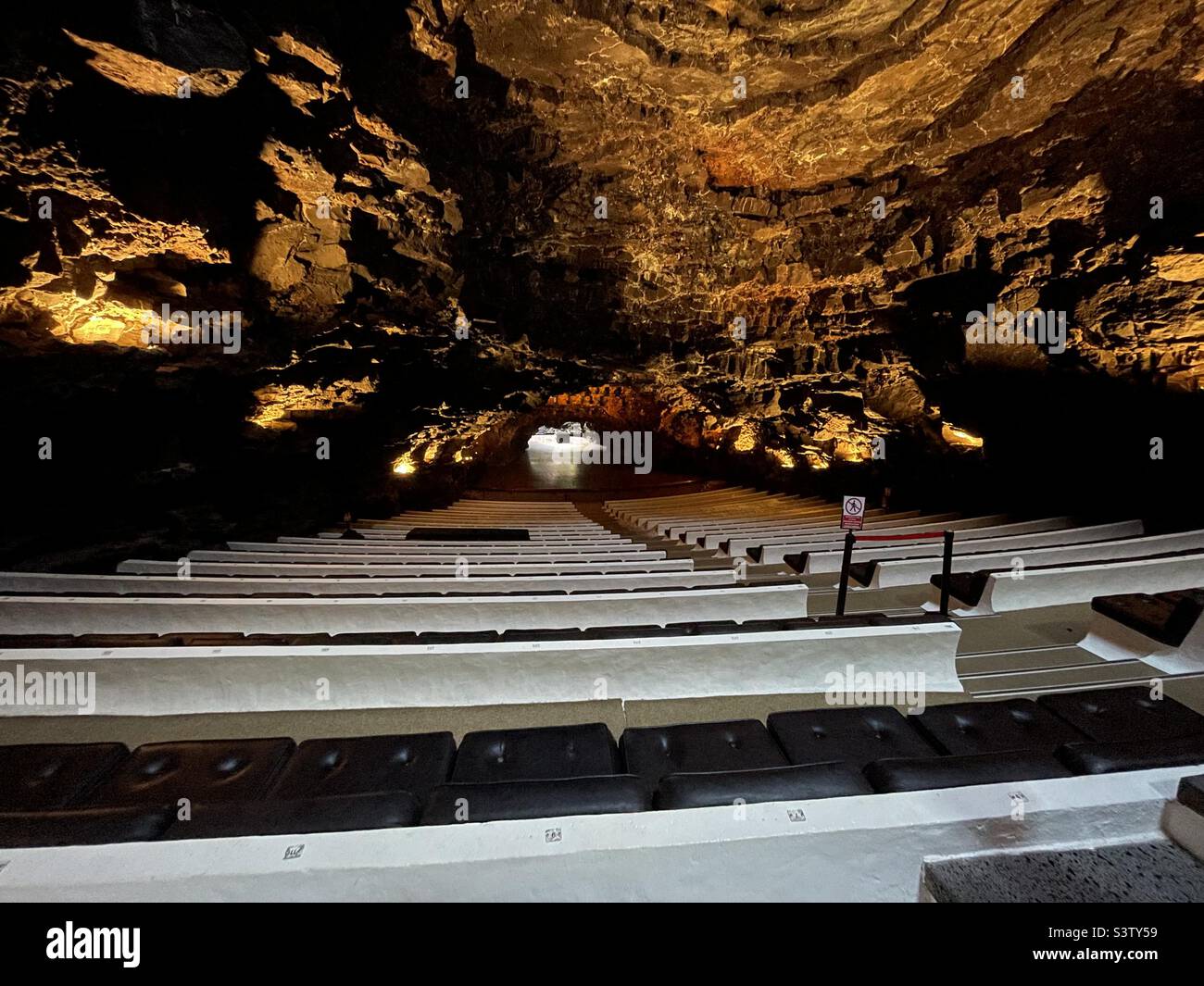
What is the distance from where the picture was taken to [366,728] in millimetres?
2826

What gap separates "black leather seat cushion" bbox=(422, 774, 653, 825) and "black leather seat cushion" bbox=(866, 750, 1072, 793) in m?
0.87

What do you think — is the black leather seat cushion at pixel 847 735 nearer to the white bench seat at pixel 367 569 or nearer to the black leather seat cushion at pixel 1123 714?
the black leather seat cushion at pixel 1123 714

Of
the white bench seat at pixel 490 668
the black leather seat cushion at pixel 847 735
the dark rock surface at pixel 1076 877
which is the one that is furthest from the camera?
the white bench seat at pixel 490 668

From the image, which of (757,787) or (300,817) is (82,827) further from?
(757,787)

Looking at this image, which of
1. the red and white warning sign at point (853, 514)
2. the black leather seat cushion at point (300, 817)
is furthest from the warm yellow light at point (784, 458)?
the black leather seat cushion at point (300, 817)

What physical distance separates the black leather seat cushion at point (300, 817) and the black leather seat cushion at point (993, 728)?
89.7 inches

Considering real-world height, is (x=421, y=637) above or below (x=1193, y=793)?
below

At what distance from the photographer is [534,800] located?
1537 mm

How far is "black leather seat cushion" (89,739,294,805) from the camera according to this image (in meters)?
1.80

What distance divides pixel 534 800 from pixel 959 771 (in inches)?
59.1

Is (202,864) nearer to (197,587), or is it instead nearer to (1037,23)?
(197,587)

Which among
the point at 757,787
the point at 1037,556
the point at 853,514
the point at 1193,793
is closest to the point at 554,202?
the point at 853,514

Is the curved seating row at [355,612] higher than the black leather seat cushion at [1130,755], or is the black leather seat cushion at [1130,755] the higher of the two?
the black leather seat cushion at [1130,755]

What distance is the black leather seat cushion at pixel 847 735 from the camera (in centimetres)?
207
